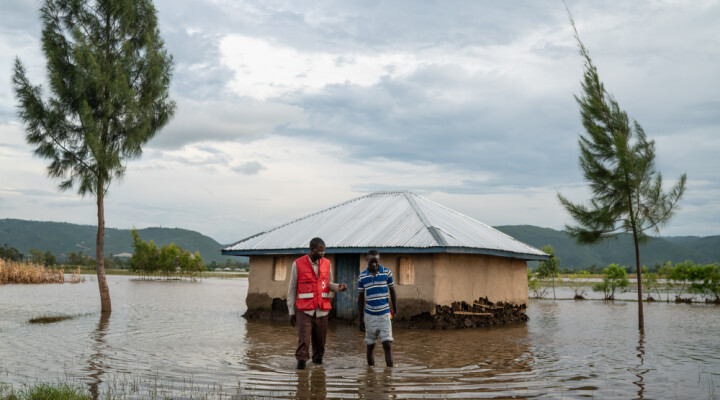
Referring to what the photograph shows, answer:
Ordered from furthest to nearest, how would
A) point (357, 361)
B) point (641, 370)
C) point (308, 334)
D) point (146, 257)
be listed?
1. point (146, 257)
2. point (357, 361)
3. point (641, 370)
4. point (308, 334)

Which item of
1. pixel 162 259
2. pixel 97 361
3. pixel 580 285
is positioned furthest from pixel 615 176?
pixel 162 259

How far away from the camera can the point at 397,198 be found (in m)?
20.2

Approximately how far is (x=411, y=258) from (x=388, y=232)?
3.39 feet

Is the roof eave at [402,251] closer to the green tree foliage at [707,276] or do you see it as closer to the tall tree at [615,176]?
the tall tree at [615,176]

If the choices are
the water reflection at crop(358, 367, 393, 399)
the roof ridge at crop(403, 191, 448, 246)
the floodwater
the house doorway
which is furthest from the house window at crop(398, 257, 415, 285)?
the water reflection at crop(358, 367, 393, 399)

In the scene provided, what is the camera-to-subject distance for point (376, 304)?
30.4 ft

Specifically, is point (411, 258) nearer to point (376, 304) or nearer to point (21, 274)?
point (376, 304)

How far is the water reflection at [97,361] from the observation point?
7.80 meters

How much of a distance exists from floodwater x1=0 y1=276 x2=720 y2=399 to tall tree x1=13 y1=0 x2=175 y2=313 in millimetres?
5177

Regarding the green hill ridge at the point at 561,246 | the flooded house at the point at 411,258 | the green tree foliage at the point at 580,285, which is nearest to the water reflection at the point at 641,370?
the flooded house at the point at 411,258

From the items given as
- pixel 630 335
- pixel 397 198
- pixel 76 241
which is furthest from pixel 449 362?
pixel 76 241

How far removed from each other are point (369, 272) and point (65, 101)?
14462 millimetres

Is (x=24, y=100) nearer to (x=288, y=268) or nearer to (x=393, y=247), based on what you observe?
(x=288, y=268)

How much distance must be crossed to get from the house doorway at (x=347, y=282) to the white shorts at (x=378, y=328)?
26.4 feet
